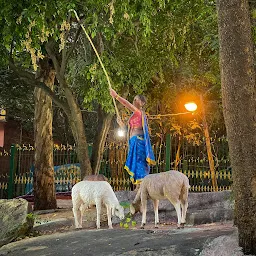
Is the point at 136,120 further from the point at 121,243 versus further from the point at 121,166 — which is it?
the point at 121,166

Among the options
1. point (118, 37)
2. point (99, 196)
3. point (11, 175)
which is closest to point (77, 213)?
point (99, 196)

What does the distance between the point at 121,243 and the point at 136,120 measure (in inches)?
125

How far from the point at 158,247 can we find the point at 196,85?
14.6 metres

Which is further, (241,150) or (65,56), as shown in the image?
(65,56)

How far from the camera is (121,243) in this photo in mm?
6129

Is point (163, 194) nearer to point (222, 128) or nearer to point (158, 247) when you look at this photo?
point (158, 247)

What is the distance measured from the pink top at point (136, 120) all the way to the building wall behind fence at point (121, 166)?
262 inches

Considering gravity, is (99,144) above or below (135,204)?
above

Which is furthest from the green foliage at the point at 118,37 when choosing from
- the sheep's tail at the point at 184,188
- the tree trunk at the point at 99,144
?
the sheep's tail at the point at 184,188

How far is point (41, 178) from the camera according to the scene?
13.2 meters

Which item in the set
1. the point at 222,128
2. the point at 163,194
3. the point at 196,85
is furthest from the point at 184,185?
the point at 222,128

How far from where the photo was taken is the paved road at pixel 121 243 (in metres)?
5.42

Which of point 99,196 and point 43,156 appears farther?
point 43,156

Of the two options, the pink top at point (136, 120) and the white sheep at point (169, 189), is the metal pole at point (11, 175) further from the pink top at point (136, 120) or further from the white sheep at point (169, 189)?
the white sheep at point (169, 189)
